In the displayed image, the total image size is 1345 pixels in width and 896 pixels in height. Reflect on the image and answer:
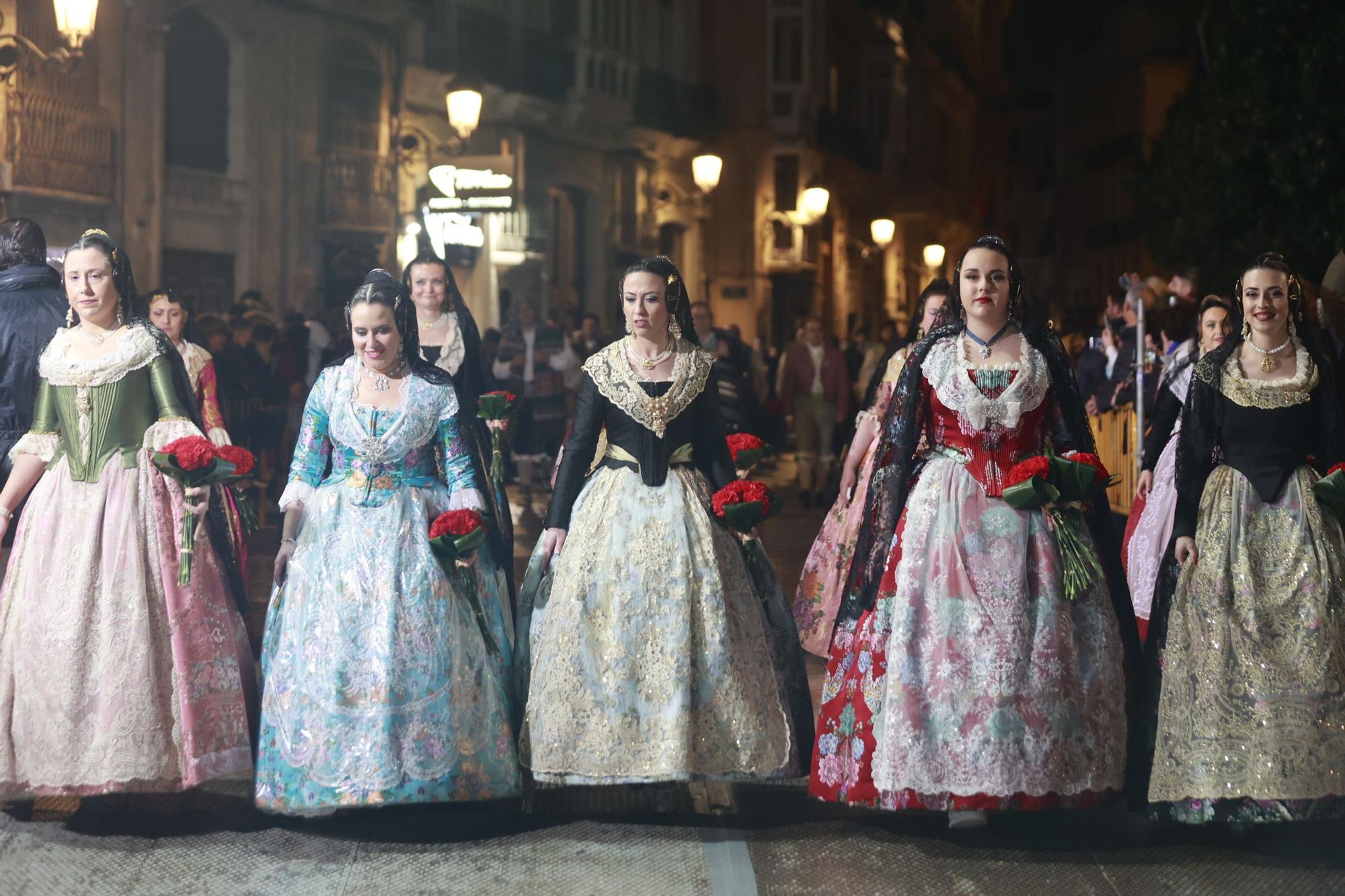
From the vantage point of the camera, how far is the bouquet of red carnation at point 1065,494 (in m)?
5.14

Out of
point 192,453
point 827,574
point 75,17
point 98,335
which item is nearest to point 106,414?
point 98,335

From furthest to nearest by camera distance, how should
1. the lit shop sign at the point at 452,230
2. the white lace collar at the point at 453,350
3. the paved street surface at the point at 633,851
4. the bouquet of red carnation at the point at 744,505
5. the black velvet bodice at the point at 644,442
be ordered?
the lit shop sign at the point at 452,230, the white lace collar at the point at 453,350, the black velvet bodice at the point at 644,442, the bouquet of red carnation at the point at 744,505, the paved street surface at the point at 633,851

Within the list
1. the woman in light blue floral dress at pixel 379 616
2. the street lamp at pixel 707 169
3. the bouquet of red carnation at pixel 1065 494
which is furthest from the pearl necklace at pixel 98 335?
the street lamp at pixel 707 169

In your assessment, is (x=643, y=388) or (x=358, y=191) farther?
(x=358, y=191)

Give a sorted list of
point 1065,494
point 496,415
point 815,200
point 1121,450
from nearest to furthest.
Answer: point 1065,494
point 496,415
point 1121,450
point 815,200

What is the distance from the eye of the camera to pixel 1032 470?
512 cm

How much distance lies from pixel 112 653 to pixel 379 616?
89 centimetres

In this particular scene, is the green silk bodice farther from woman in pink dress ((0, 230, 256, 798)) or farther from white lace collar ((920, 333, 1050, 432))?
white lace collar ((920, 333, 1050, 432))

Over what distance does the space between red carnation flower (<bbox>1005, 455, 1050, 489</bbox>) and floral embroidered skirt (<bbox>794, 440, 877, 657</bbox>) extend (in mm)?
2825

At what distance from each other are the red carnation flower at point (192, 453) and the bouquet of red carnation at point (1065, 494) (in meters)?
2.55

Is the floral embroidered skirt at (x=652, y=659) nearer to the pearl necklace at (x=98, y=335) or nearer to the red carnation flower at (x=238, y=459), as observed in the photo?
the red carnation flower at (x=238, y=459)

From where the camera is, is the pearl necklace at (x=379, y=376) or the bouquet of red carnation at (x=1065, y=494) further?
the pearl necklace at (x=379, y=376)

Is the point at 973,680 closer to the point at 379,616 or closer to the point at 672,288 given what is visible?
the point at 672,288

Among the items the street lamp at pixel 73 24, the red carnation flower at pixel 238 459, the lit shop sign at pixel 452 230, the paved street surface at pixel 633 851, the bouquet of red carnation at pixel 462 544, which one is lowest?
the paved street surface at pixel 633 851
